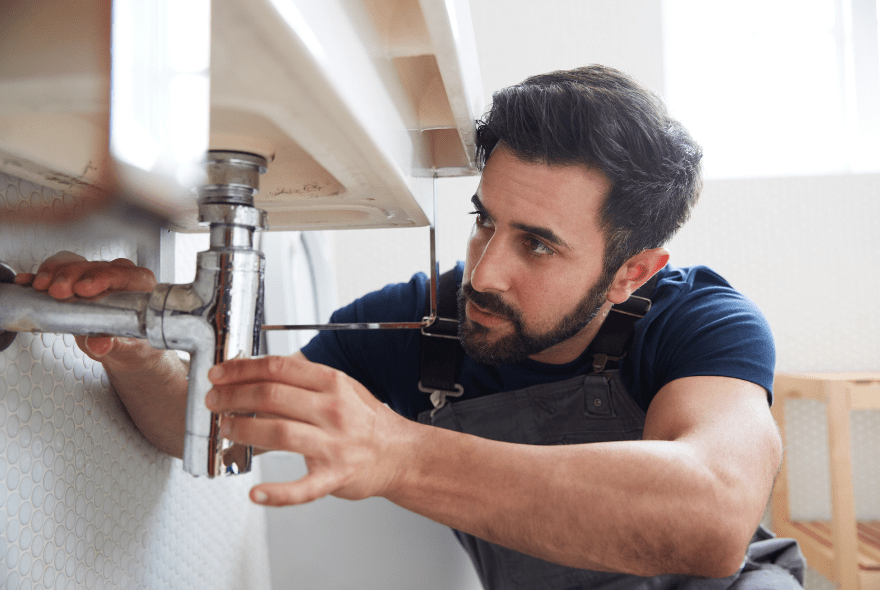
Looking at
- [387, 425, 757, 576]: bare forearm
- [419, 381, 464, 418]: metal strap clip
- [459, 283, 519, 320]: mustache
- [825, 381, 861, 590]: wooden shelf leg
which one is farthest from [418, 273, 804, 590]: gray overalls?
[825, 381, 861, 590]: wooden shelf leg

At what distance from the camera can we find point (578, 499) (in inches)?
16.1

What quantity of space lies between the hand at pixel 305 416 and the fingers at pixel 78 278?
0.10 metres

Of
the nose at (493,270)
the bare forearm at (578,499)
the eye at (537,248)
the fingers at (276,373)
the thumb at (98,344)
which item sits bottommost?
the bare forearm at (578,499)

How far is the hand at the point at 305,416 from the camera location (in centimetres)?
30

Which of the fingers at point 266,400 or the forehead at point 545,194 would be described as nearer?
the fingers at point 266,400

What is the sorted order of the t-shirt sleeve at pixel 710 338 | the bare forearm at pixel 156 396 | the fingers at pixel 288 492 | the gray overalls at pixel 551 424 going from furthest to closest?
the gray overalls at pixel 551 424, the t-shirt sleeve at pixel 710 338, the bare forearm at pixel 156 396, the fingers at pixel 288 492

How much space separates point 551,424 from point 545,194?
0.34 meters

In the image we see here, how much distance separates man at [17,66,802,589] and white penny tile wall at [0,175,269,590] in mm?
31

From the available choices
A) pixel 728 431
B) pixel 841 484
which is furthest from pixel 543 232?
pixel 841 484

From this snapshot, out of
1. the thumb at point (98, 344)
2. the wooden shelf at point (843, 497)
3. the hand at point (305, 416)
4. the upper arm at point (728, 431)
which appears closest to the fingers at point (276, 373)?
the hand at point (305, 416)

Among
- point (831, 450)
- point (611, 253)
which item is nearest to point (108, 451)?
point (611, 253)

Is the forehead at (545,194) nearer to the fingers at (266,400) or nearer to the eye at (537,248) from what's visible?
the eye at (537,248)

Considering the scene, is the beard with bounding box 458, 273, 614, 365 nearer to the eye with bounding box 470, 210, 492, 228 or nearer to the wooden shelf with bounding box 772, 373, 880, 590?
the eye with bounding box 470, 210, 492, 228

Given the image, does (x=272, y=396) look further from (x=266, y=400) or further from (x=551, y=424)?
(x=551, y=424)
